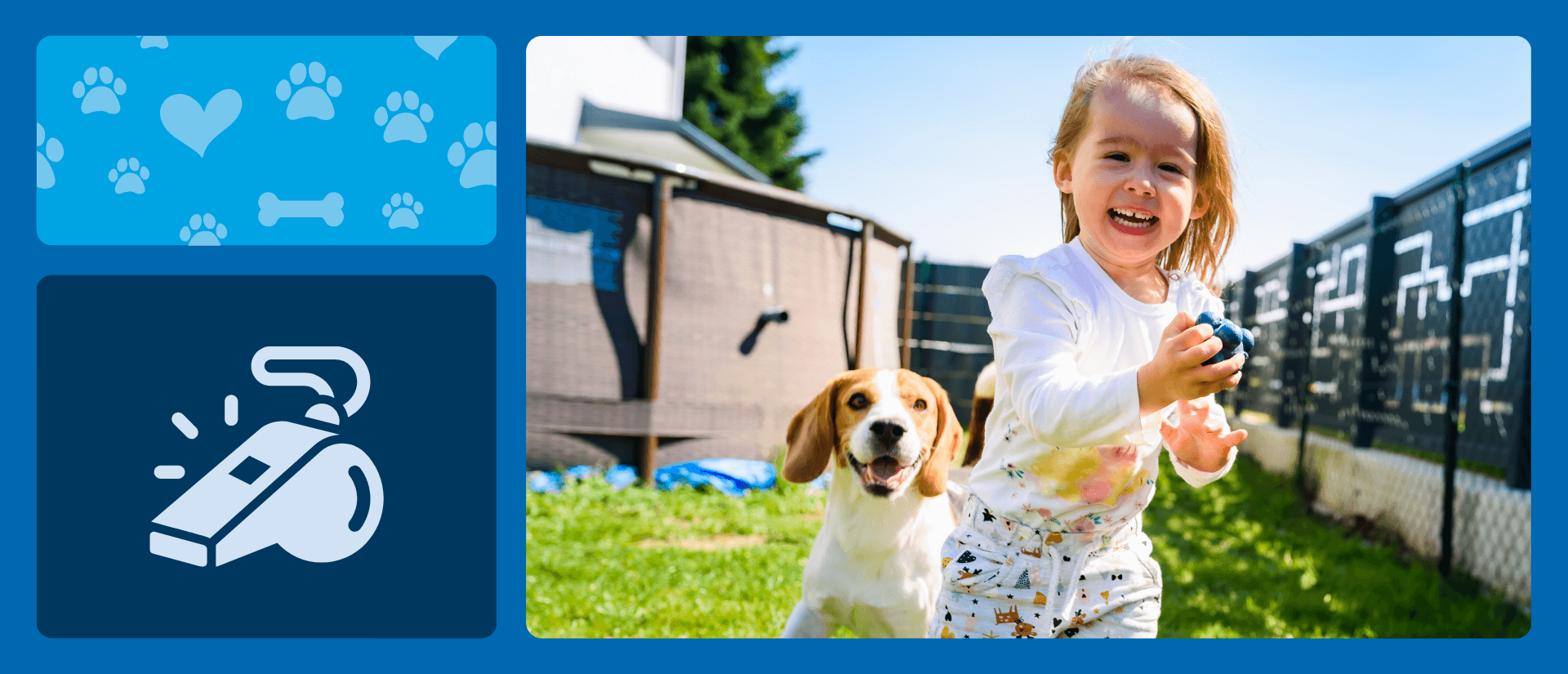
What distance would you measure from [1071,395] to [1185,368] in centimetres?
15

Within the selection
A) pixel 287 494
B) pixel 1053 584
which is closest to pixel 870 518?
pixel 1053 584

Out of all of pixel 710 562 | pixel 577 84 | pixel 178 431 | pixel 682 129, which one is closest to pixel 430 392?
pixel 178 431

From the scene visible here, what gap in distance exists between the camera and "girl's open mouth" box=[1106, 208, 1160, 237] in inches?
55.8

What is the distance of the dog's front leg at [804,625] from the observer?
2.04 m

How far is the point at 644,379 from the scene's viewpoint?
199 inches

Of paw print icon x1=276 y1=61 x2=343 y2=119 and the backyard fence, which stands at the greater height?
paw print icon x1=276 y1=61 x2=343 y2=119

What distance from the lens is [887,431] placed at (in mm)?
1905

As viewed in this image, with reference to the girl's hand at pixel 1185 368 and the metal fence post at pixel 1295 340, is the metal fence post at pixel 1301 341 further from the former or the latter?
the girl's hand at pixel 1185 368

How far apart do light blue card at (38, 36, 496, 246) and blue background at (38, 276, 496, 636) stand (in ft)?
0.35

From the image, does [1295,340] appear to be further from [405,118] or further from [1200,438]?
[405,118]

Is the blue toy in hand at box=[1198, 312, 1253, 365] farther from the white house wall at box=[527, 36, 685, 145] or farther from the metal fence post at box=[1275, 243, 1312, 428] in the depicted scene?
the metal fence post at box=[1275, 243, 1312, 428]

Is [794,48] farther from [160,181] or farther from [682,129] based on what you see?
[682,129]

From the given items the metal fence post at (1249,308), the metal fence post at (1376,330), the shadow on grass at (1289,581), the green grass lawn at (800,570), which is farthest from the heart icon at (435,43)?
the metal fence post at (1376,330)

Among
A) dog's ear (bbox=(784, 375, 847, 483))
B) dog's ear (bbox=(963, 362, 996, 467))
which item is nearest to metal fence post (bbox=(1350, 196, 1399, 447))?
dog's ear (bbox=(963, 362, 996, 467))
